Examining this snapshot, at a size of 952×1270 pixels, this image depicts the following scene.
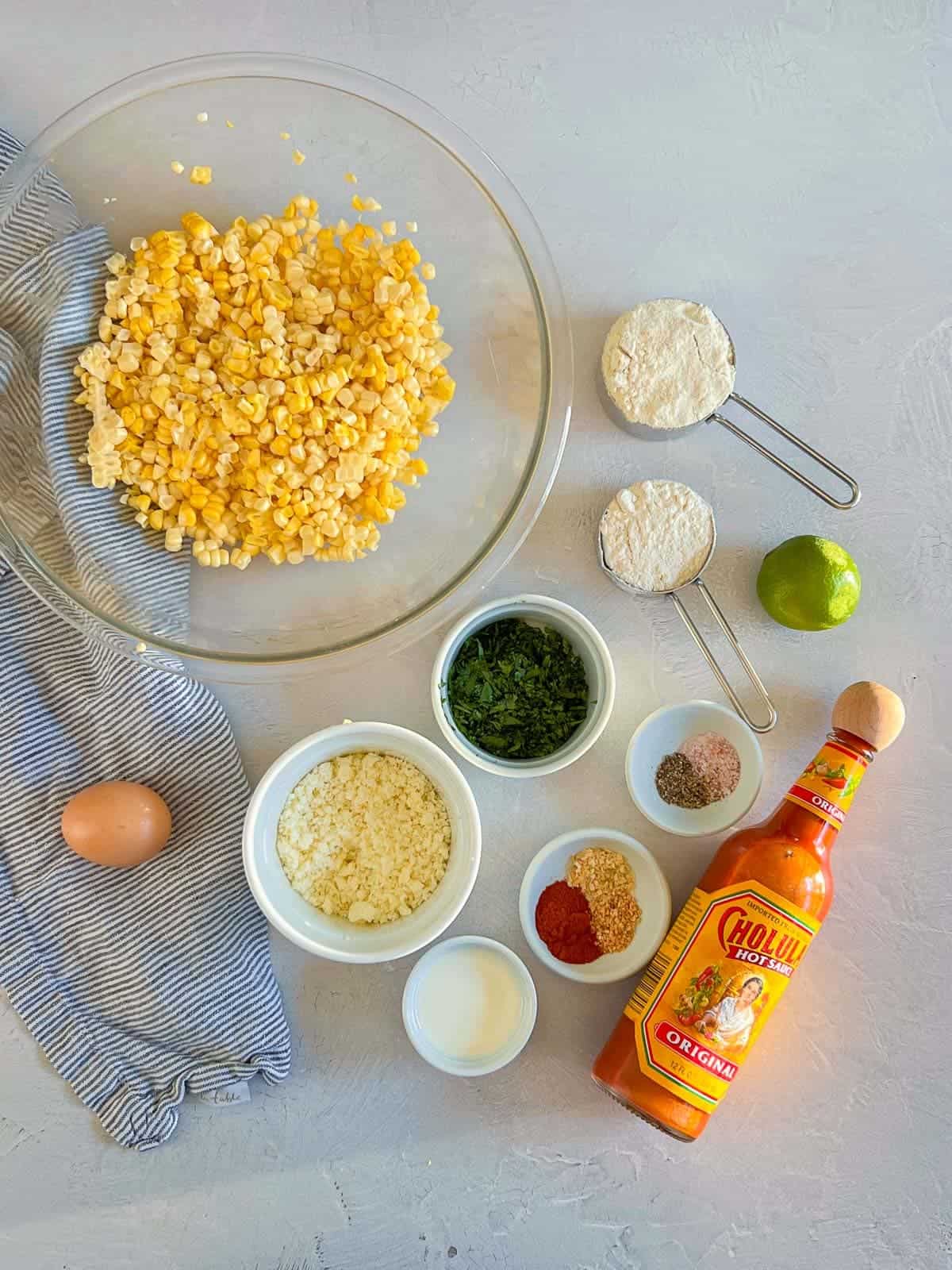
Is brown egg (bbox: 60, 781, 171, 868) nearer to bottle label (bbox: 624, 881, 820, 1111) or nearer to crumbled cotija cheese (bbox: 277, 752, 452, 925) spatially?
crumbled cotija cheese (bbox: 277, 752, 452, 925)

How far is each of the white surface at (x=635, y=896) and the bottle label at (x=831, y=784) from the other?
9.3 inches

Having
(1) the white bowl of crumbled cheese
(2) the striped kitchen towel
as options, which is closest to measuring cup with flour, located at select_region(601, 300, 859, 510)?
(1) the white bowl of crumbled cheese

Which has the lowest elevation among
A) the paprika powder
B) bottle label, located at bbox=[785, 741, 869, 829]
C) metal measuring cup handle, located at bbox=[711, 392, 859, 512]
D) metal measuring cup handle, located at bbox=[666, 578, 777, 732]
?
the paprika powder

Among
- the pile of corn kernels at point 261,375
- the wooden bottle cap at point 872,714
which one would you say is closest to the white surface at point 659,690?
the wooden bottle cap at point 872,714

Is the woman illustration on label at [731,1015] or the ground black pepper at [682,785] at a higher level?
the ground black pepper at [682,785]

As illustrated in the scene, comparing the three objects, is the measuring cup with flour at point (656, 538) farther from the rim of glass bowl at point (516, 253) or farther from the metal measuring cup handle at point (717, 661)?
the rim of glass bowl at point (516, 253)

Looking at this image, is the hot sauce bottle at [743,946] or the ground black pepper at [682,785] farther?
the ground black pepper at [682,785]

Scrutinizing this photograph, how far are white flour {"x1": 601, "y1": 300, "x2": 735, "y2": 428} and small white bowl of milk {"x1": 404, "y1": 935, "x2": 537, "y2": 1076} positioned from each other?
783mm

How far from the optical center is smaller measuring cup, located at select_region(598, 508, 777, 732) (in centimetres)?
139

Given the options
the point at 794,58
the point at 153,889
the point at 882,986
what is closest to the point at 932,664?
the point at 882,986

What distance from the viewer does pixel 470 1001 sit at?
1411 mm

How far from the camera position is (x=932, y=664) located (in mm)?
1492

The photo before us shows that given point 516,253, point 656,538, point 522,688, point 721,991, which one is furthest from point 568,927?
point 516,253

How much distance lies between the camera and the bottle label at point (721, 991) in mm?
1275
